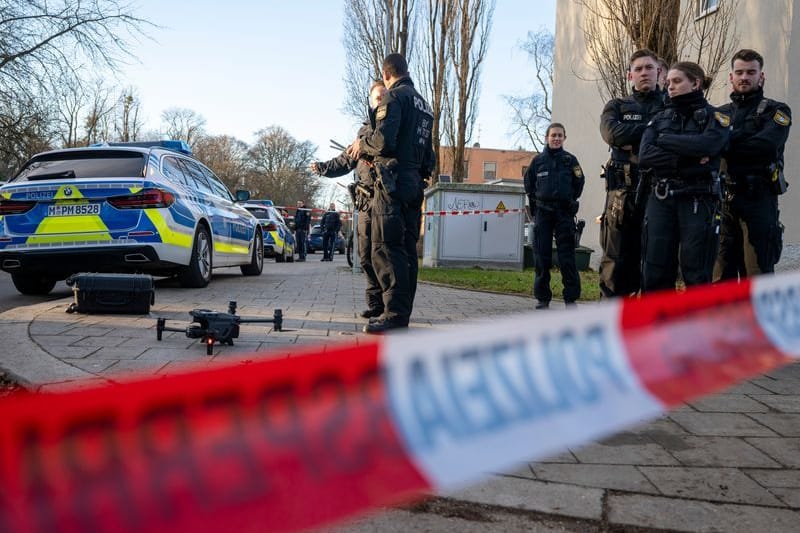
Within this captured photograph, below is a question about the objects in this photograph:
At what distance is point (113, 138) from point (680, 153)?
158 feet

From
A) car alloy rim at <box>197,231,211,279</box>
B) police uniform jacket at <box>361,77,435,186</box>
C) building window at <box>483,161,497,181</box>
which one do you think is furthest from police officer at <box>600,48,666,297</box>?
building window at <box>483,161,497,181</box>

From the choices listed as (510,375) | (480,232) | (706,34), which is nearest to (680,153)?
(510,375)

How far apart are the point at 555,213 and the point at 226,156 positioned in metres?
54.9

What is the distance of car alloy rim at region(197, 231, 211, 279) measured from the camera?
8.45 m

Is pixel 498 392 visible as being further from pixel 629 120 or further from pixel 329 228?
pixel 329 228

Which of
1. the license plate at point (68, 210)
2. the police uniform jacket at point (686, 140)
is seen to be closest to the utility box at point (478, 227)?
the license plate at point (68, 210)

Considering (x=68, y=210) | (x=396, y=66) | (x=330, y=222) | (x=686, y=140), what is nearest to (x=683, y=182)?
(x=686, y=140)

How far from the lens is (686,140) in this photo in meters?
4.34

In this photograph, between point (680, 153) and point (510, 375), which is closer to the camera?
point (510, 375)

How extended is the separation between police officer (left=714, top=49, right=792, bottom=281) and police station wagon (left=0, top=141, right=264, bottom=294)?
17.4ft

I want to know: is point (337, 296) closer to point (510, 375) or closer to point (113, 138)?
point (510, 375)

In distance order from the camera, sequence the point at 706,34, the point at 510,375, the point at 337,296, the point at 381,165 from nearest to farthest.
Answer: the point at 510,375, the point at 381,165, the point at 337,296, the point at 706,34

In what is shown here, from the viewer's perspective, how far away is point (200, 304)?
7047 millimetres

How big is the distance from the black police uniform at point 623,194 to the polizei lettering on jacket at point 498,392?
439cm
